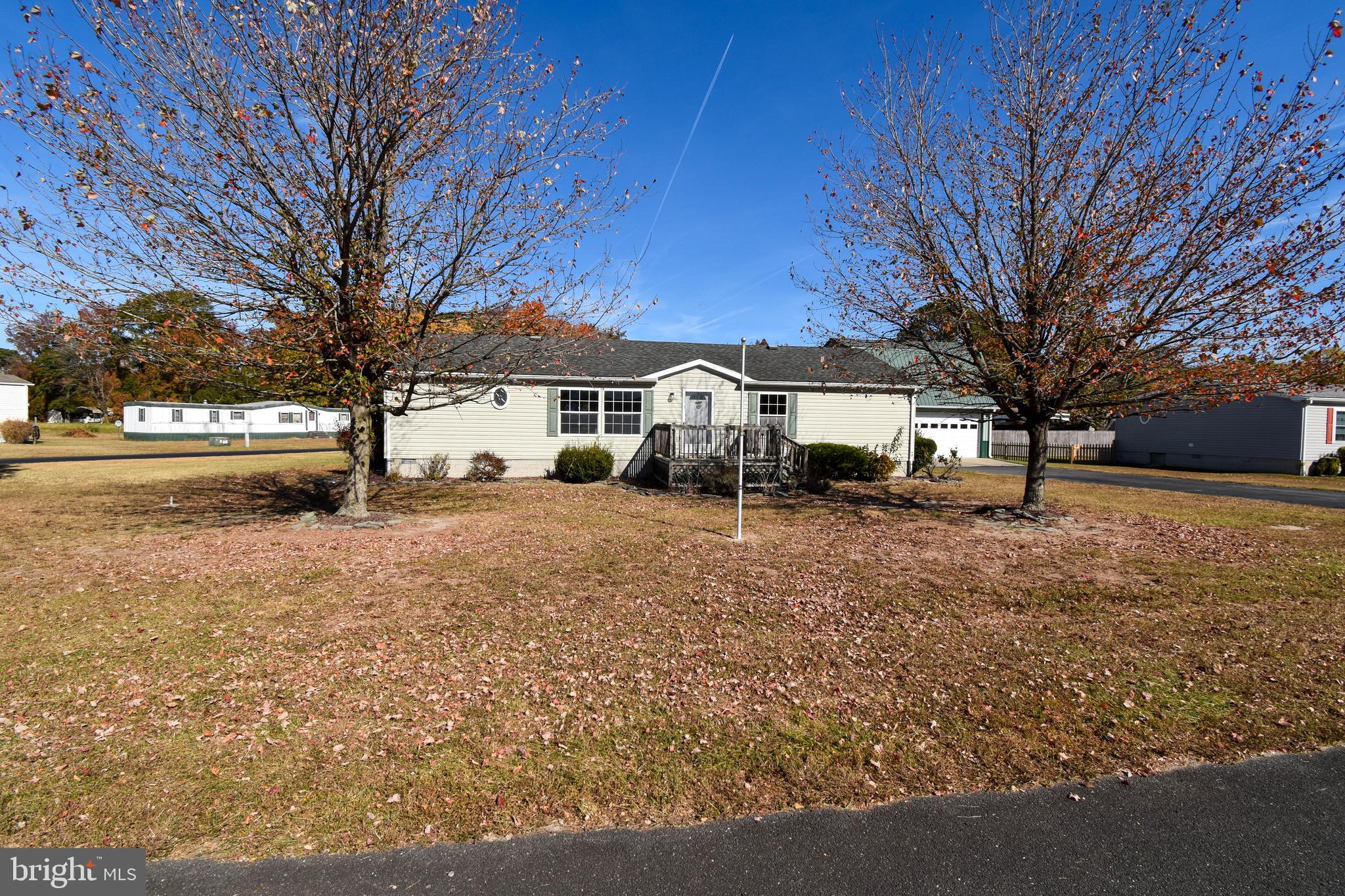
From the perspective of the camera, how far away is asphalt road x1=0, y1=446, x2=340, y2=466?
22.3 meters

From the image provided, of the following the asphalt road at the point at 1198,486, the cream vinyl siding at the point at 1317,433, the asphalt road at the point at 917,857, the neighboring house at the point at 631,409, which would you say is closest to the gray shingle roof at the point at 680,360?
the neighboring house at the point at 631,409

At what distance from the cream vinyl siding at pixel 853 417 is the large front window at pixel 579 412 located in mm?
4739

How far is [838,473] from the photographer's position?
18.7m

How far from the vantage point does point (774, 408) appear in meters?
19.0

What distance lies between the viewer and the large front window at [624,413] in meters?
17.9

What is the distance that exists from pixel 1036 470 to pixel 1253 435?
68.6 ft

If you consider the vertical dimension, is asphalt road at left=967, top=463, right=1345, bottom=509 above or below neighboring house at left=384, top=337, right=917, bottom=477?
below

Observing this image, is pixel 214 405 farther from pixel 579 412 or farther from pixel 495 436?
pixel 579 412

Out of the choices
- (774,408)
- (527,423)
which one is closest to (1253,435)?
(774,408)

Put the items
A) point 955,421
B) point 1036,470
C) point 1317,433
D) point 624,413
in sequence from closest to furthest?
point 1036,470
point 624,413
point 1317,433
point 955,421

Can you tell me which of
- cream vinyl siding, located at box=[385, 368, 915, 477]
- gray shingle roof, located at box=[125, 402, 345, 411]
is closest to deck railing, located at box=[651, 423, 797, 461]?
cream vinyl siding, located at box=[385, 368, 915, 477]

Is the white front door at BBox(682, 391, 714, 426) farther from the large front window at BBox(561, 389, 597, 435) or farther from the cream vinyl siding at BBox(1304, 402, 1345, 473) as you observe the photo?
the cream vinyl siding at BBox(1304, 402, 1345, 473)

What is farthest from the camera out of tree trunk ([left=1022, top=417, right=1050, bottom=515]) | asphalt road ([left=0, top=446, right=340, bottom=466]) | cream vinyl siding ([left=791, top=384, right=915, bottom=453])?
asphalt road ([left=0, top=446, right=340, bottom=466])

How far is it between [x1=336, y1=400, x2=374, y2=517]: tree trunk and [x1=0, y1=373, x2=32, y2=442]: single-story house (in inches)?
1638
